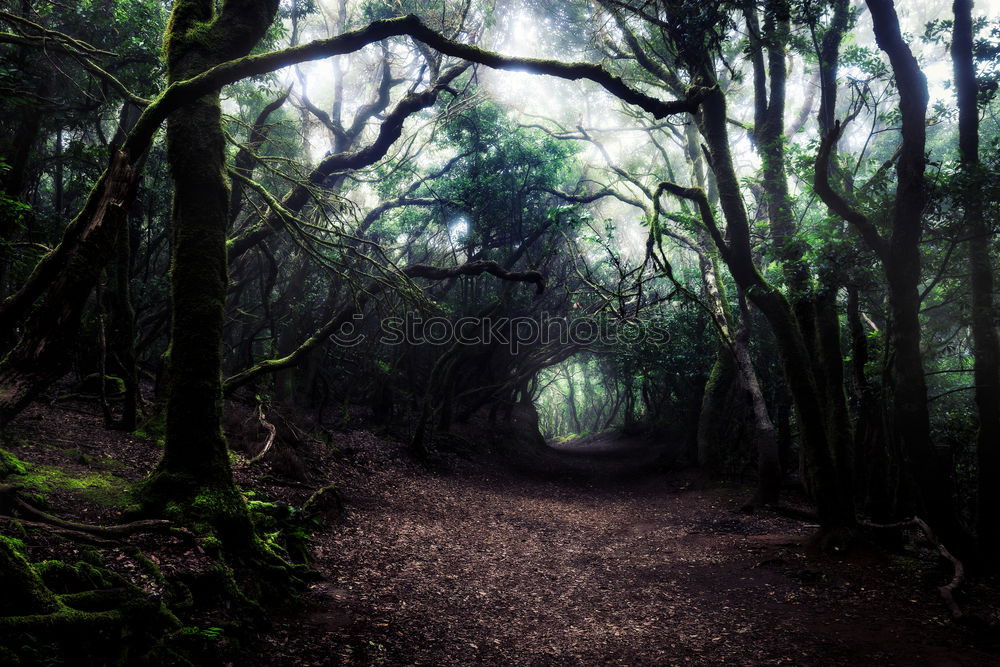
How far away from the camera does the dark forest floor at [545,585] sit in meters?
4.42

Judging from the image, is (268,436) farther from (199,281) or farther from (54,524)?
(54,524)

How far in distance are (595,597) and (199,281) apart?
5807 mm

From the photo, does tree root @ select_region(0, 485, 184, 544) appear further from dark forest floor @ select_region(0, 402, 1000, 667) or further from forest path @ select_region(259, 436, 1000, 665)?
forest path @ select_region(259, 436, 1000, 665)

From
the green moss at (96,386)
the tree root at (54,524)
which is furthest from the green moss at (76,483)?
the green moss at (96,386)

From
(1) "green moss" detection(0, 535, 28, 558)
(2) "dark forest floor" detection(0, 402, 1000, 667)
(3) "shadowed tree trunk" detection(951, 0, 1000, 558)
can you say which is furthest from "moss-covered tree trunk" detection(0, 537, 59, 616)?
(3) "shadowed tree trunk" detection(951, 0, 1000, 558)

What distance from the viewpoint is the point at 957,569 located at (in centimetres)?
550

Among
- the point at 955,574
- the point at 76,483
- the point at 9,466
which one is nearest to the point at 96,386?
the point at 76,483

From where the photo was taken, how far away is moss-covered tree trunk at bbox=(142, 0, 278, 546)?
15.6 ft

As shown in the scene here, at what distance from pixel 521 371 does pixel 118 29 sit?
47.1 ft

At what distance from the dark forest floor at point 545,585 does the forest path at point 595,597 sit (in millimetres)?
25

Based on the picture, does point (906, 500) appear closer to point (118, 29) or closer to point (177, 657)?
point (177, 657)

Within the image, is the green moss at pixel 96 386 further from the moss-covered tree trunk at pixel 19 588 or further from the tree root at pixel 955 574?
the tree root at pixel 955 574

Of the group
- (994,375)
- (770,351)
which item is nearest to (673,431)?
(770,351)

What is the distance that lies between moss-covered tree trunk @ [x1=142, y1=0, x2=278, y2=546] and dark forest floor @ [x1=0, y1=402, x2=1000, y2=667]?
54 cm
